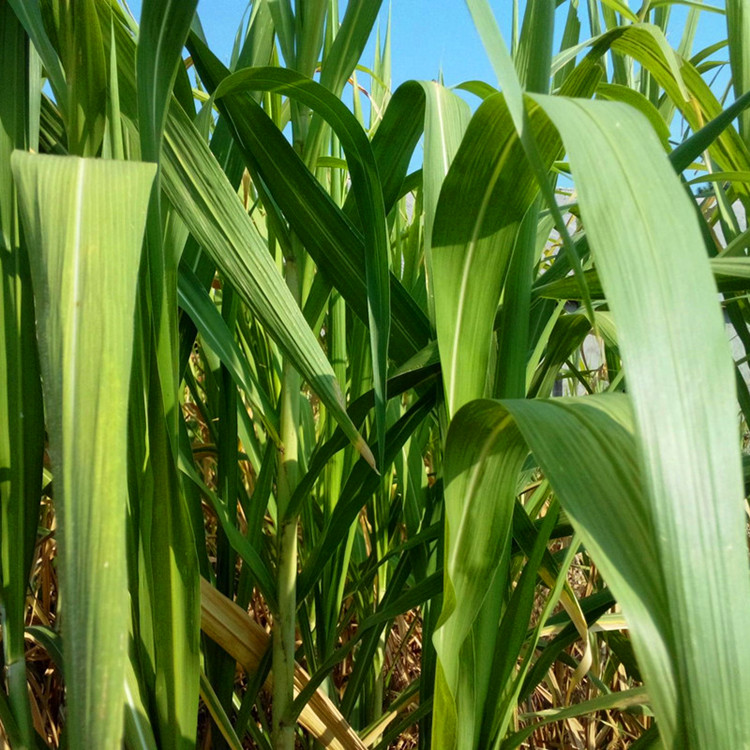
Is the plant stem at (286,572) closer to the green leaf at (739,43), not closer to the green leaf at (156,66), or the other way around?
the green leaf at (156,66)

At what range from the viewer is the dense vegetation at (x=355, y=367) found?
0.64 feet

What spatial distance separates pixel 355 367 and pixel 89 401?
372 mm

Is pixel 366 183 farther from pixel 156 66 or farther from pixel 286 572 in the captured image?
pixel 286 572

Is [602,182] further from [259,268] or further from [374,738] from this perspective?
[374,738]

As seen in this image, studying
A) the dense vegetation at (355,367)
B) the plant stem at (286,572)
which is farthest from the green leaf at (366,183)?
the plant stem at (286,572)

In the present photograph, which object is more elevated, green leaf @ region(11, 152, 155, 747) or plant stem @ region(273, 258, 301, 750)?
green leaf @ region(11, 152, 155, 747)

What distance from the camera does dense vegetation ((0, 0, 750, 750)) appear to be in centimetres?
19

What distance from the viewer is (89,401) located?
0.22 m

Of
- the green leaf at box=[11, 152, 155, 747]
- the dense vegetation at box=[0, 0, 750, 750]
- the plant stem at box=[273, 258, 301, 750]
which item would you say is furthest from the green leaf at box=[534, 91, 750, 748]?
the plant stem at box=[273, 258, 301, 750]

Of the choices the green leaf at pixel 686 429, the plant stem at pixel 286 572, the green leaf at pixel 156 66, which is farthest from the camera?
the plant stem at pixel 286 572


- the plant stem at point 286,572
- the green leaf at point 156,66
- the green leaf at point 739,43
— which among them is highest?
the green leaf at point 739,43

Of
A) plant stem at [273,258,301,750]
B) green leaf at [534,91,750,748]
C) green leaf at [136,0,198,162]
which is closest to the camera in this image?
green leaf at [534,91,750,748]

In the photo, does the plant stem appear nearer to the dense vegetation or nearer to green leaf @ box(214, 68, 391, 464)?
the dense vegetation

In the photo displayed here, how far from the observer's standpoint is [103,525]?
0.70ft
